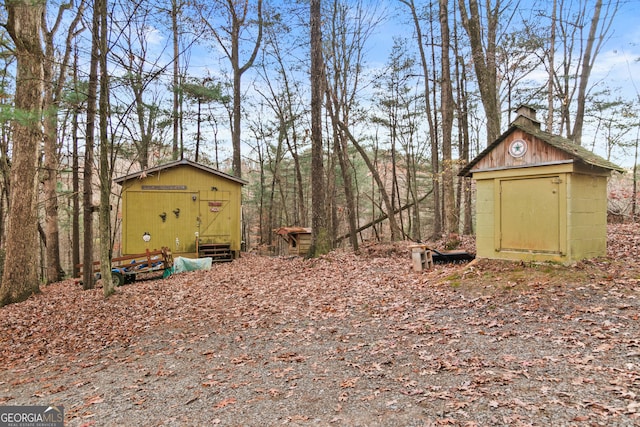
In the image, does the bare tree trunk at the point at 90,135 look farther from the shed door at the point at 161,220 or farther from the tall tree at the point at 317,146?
the tall tree at the point at 317,146

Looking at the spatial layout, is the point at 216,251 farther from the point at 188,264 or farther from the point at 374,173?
the point at 374,173

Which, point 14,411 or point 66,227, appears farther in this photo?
point 66,227

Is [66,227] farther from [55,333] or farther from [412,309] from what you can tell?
[412,309]

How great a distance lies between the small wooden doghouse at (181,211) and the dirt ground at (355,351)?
Answer: 6.06 metres

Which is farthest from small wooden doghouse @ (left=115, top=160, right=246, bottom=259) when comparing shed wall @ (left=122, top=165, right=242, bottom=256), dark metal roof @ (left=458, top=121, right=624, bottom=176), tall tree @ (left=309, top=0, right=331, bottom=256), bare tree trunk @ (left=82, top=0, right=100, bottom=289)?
dark metal roof @ (left=458, top=121, right=624, bottom=176)

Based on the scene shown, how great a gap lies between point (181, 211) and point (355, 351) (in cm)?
1262

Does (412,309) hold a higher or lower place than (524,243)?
lower

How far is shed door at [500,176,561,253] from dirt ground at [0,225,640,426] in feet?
1.72

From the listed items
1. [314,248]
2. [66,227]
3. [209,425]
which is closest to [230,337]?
[209,425]

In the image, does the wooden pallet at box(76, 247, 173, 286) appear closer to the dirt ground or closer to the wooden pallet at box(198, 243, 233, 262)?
the wooden pallet at box(198, 243, 233, 262)

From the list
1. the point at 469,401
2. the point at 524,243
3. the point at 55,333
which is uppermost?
the point at 524,243

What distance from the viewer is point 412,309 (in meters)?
6.58

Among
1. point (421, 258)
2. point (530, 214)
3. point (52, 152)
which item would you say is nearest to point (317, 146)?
point (421, 258)

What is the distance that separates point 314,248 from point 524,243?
6.44 m
